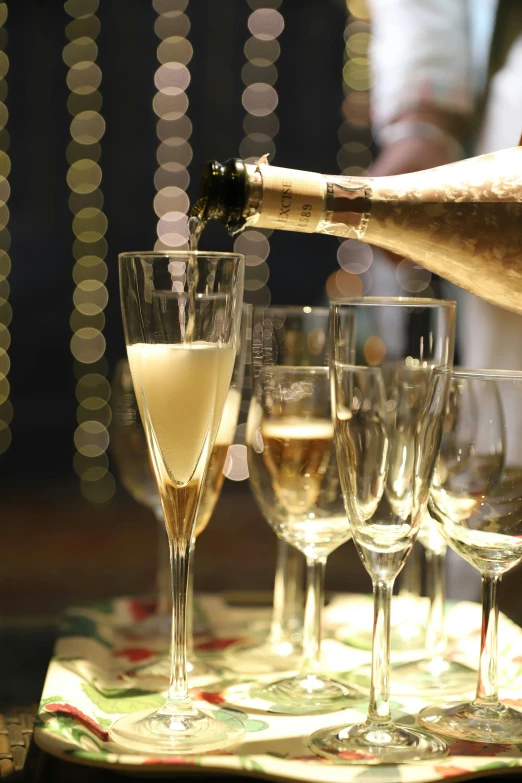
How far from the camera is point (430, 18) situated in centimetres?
117

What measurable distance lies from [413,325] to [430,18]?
2.38 ft

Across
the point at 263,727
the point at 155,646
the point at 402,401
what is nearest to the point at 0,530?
the point at 155,646

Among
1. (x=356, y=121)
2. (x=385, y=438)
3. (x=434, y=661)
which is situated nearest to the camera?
(x=385, y=438)

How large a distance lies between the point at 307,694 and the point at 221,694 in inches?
2.3

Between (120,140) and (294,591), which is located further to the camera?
(120,140)

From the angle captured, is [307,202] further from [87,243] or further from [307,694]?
[87,243]

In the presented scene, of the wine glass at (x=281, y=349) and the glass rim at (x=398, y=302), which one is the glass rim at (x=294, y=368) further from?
the glass rim at (x=398, y=302)

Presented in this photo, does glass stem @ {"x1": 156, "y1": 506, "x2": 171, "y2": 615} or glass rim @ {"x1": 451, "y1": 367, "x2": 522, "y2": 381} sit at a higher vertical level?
glass rim @ {"x1": 451, "y1": 367, "x2": 522, "y2": 381}

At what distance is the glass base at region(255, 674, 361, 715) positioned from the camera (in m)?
0.65

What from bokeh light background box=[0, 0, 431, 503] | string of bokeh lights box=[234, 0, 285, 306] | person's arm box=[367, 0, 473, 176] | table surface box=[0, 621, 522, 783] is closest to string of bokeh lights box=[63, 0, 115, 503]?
bokeh light background box=[0, 0, 431, 503]

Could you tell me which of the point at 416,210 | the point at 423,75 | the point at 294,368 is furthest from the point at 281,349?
the point at 423,75

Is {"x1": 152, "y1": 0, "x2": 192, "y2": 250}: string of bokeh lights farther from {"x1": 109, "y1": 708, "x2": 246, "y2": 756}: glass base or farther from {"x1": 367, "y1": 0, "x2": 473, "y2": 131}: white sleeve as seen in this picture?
{"x1": 109, "y1": 708, "x2": 246, "y2": 756}: glass base

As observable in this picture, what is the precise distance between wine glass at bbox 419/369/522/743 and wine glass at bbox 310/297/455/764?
0.02 m

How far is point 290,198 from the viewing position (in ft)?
1.91
